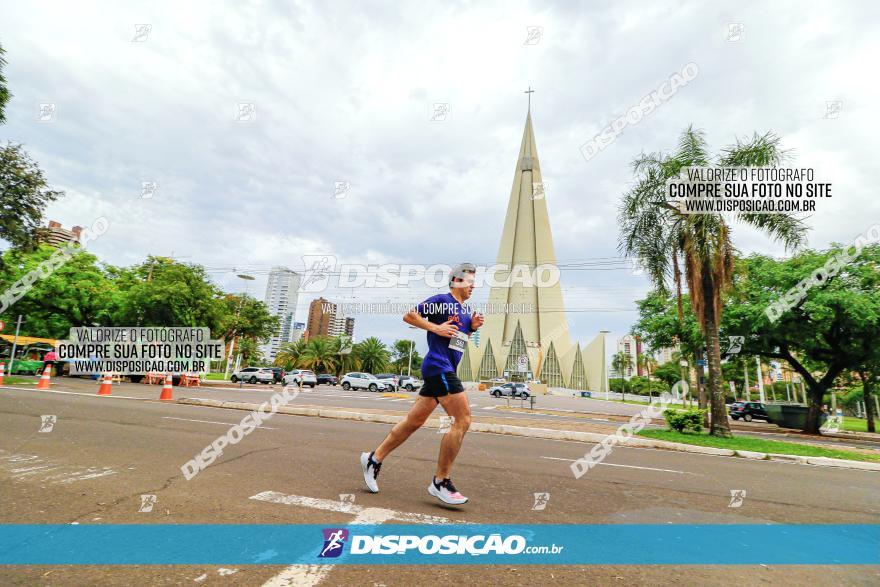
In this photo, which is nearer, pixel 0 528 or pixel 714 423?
pixel 0 528

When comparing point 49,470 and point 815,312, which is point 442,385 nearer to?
point 49,470

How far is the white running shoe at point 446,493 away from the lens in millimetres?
3443

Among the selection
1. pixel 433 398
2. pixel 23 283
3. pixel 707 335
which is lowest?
pixel 433 398

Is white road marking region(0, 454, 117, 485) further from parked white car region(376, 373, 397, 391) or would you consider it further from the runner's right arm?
parked white car region(376, 373, 397, 391)

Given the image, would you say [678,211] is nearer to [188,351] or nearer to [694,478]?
[694,478]

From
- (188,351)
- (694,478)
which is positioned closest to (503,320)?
(188,351)

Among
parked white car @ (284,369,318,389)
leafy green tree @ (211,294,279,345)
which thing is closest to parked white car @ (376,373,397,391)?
parked white car @ (284,369,318,389)

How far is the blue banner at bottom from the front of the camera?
241 centimetres

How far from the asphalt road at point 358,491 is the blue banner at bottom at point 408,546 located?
117 millimetres

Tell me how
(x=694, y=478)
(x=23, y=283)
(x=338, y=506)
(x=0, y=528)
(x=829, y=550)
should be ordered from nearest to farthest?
(x=0, y=528)
(x=829, y=550)
(x=338, y=506)
(x=694, y=478)
(x=23, y=283)

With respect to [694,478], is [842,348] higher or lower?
higher

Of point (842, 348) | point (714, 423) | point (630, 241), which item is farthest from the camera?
point (842, 348)

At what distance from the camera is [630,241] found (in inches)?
537

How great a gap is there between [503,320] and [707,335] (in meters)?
75.3
